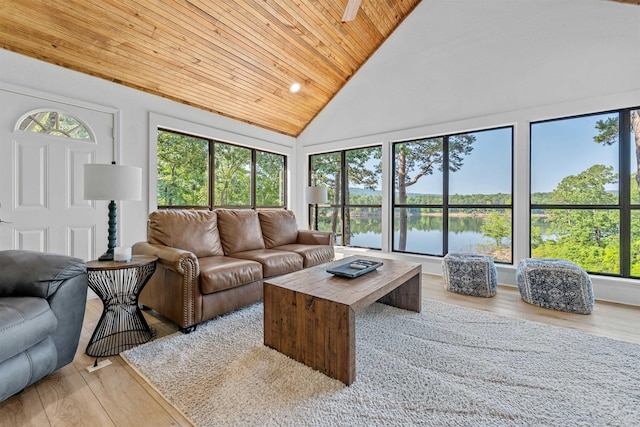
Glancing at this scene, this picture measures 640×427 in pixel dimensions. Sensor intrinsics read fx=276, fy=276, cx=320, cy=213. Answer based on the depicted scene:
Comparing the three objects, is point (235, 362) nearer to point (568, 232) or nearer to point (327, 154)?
point (568, 232)

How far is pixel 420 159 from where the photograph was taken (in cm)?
423

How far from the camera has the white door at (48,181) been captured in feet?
8.13

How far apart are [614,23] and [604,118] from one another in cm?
94

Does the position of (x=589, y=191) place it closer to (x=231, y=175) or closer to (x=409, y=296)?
(x=409, y=296)

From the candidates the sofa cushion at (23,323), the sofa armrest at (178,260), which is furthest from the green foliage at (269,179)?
the sofa cushion at (23,323)

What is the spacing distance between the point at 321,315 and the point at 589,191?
343 cm

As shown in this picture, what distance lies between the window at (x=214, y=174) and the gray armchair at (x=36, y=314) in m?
2.10

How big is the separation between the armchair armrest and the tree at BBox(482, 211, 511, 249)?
4.24m

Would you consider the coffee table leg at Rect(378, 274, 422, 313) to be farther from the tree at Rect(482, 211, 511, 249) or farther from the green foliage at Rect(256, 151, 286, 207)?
the green foliage at Rect(256, 151, 286, 207)

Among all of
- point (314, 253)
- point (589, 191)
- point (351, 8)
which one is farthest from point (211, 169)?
point (589, 191)

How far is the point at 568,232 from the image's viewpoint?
125 inches

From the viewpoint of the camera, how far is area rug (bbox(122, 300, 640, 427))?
131cm

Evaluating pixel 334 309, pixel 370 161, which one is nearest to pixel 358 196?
pixel 370 161

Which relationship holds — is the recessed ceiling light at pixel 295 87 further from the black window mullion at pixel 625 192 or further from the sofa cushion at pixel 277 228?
the black window mullion at pixel 625 192
